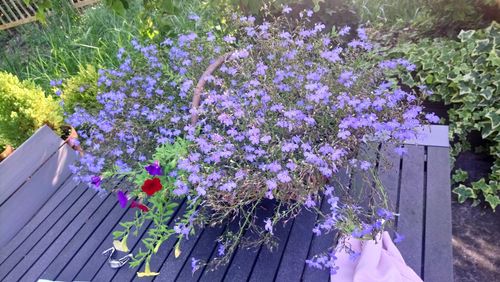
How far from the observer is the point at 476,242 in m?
1.91

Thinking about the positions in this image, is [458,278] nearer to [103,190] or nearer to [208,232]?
[208,232]

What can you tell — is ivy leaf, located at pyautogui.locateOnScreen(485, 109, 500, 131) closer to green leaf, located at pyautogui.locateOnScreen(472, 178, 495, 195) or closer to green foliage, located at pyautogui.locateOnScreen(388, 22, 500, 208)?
green foliage, located at pyautogui.locateOnScreen(388, 22, 500, 208)

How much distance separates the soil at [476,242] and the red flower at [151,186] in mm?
1418

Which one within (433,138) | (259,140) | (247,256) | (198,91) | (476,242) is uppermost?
(198,91)

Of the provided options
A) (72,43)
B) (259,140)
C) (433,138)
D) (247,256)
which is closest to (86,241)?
(247,256)

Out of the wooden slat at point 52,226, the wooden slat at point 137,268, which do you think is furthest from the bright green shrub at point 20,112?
the wooden slat at point 137,268

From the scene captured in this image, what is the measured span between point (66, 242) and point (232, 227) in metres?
0.62

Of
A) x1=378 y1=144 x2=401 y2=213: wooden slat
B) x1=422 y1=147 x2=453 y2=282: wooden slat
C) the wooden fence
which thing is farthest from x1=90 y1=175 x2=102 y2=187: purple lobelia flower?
the wooden fence

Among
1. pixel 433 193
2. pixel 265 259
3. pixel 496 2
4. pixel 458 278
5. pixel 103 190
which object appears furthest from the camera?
pixel 496 2

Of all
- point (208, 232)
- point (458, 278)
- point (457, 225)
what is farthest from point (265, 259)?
point (457, 225)

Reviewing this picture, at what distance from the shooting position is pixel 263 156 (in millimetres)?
1164

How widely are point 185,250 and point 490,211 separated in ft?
5.33

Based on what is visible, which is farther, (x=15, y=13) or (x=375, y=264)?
(x=15, y=13)

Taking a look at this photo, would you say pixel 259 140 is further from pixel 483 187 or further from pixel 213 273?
pixel 483 187
